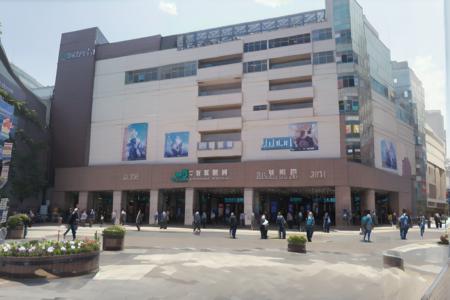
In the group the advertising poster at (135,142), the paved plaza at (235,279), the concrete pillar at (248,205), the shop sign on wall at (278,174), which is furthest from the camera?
the advertising poster at (135,142)

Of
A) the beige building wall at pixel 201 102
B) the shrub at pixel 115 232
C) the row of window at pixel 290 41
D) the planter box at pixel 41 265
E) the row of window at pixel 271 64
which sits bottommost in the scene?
the planter box at pixel 41 265

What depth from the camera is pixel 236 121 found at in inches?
1687

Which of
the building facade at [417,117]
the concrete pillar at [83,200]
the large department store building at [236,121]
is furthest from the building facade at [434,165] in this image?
the concrete pillar at [83,200]

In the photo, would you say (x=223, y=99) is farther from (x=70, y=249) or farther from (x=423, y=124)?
(x=423, y=124)

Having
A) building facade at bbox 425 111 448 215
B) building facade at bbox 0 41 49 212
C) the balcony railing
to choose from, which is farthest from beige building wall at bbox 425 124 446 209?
building facade at bbox 0 41 49 212

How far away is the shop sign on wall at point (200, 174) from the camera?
40.7 m

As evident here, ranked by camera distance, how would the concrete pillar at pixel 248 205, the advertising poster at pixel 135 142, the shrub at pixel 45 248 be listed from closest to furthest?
the shrub at pixel 45 248, the concrete pillar at pixel 248 205, the advertising poster at pixel 135 142

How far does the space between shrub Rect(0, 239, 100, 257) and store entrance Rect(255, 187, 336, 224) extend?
34466 mm

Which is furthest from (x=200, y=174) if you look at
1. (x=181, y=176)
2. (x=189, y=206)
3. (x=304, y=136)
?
(x=304, y=136)

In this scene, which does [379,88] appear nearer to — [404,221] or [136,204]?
[404,221]

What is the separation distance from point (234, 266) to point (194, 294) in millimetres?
4004

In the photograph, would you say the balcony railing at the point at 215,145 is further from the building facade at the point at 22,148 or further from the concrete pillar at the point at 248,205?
the building facade at the point at 22,148

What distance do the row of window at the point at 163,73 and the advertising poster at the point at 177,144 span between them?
7.78m

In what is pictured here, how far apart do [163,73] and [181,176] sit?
47.2 feet
